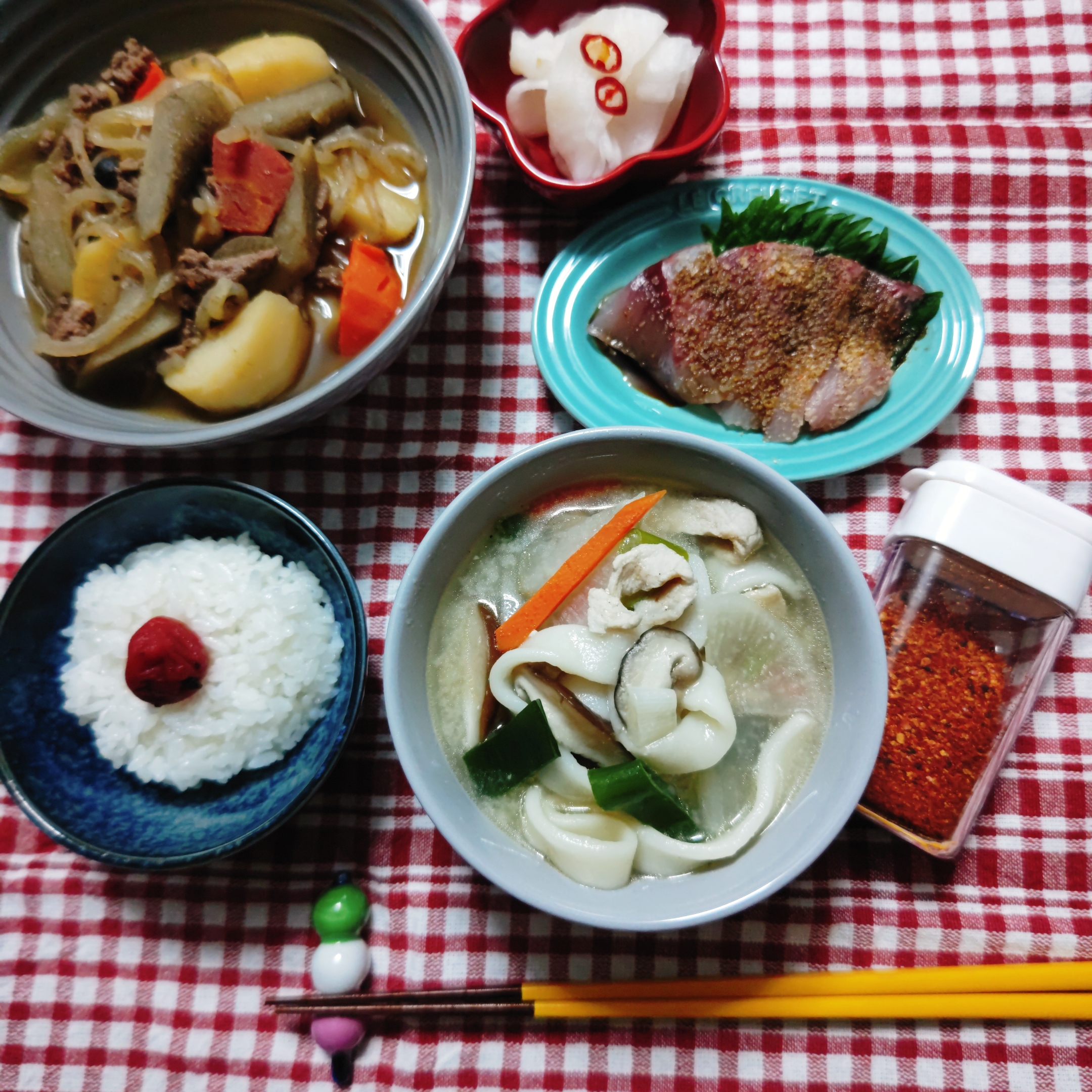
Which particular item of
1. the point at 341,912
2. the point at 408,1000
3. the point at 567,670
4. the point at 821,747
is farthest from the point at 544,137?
the point at 408,1000

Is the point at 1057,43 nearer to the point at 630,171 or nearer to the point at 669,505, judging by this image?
the point at 630,171

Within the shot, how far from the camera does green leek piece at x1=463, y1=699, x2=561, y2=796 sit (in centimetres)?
127

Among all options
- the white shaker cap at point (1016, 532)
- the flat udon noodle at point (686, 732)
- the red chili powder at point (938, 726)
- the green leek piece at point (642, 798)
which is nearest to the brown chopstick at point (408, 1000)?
the green leek piece at point (642, 798)

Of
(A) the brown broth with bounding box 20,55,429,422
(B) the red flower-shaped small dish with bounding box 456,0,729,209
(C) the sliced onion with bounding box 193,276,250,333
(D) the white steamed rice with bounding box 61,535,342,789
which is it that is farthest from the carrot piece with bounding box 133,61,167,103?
(D) the white steamed rice with bounding box 61,535,342,789

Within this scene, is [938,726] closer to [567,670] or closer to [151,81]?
[567,670]

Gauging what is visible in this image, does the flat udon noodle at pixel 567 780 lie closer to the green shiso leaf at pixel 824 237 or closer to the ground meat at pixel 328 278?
the ground meat at pixel 328 278

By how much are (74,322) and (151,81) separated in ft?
1.69

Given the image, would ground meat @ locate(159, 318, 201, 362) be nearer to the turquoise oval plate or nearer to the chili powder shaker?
the turquoise oval plate

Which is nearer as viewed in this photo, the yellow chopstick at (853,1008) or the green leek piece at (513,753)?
the green leek piece at (513,753)

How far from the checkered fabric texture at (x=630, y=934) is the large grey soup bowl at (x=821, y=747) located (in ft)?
1.12

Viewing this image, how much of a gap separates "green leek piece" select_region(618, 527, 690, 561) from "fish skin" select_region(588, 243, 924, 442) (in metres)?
0.37

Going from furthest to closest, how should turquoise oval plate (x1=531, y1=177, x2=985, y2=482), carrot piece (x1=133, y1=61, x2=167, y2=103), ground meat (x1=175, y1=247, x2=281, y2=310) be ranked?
turquoise oval plate (x1=531, y1=177, x2=985, y2=482) < carrot piece (x1=133, y1=61, x2=167, y2=103) < ground meat (x1=175, y1=247, x2=281, y2=310)

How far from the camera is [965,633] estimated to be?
1476mm

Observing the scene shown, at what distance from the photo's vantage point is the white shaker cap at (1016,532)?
4.65 ft
